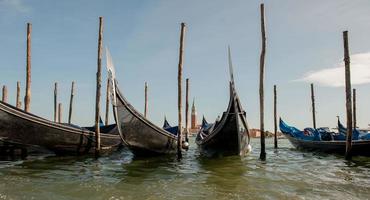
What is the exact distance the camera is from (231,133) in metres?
10.6

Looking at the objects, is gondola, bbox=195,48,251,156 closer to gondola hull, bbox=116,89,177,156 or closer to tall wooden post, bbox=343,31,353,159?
gondola hull, bbox=116,89,177,156

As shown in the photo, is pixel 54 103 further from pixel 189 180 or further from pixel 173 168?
pixel 189 180

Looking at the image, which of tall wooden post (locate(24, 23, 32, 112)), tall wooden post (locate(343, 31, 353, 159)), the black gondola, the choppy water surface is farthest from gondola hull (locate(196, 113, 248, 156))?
tall wooden post (locate(24, 23, 32, 112))

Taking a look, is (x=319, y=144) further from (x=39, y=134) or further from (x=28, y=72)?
(x=28, y=72)

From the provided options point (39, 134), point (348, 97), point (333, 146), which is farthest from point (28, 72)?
point (333, 146)

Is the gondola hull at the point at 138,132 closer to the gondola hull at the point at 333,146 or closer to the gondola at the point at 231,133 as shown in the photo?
the gondola at the point at 231,133

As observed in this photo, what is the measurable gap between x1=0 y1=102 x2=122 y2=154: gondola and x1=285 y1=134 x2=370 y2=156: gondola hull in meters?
9.26

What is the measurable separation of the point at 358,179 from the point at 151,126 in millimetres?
5950

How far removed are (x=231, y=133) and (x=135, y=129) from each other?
9.64 ft

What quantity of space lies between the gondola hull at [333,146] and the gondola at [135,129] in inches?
260

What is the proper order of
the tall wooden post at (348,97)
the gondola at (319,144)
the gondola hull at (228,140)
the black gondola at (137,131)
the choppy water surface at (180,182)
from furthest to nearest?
the gondola at (319,144) < the tall wooden post at (348,97) < the gondola hull at (228,140) < the black gondola at (137,131) < the choppy water surface at (180,182)

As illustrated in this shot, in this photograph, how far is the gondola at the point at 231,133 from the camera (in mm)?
10227

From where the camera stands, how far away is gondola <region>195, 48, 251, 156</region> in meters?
10.2

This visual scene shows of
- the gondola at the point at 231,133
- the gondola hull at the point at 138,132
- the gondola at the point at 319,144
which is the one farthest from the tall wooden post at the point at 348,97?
the gondola hull at the point at 138,132
